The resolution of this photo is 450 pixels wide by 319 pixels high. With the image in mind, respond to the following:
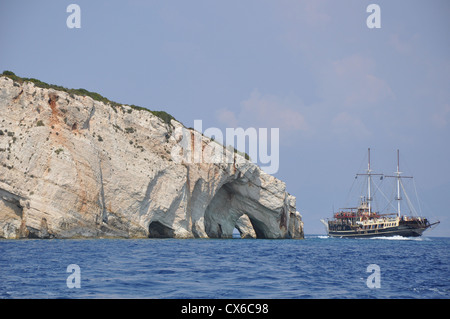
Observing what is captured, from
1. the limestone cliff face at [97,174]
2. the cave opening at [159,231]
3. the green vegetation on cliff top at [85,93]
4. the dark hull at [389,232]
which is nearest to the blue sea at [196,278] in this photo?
the limestone cliff face at [97,174]

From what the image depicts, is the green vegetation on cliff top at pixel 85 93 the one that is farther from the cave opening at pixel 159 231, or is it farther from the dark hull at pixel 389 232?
the dark hull at pixel 389 232

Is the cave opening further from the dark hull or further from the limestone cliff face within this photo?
the dark hull

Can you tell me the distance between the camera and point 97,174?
1929 inches

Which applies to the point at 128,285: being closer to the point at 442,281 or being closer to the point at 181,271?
the point at 181,271

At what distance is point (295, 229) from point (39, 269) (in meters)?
60.5

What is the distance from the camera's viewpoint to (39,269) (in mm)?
21547

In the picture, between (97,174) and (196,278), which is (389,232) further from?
(196,278)

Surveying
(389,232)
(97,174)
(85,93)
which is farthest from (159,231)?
(389,232)

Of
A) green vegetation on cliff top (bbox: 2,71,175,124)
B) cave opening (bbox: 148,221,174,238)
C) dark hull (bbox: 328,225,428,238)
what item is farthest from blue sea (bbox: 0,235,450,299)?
dark hull (bbox: 328,225,428,238)

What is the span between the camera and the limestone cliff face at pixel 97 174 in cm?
4447

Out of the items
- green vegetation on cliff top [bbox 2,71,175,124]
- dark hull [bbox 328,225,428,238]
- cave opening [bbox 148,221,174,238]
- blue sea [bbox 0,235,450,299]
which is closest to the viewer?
blue sea [bbox 0,235,450,299]

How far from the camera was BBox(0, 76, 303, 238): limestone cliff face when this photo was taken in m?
44.5

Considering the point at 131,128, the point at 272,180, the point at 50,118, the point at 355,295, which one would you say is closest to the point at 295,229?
the point at 272,180

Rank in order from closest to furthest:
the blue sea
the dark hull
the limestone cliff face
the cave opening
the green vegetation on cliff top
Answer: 1. the blue sea
2. the limestone cliff face
3. the green vegetation on cliff top
4. the cave opening
5. the dark hull
